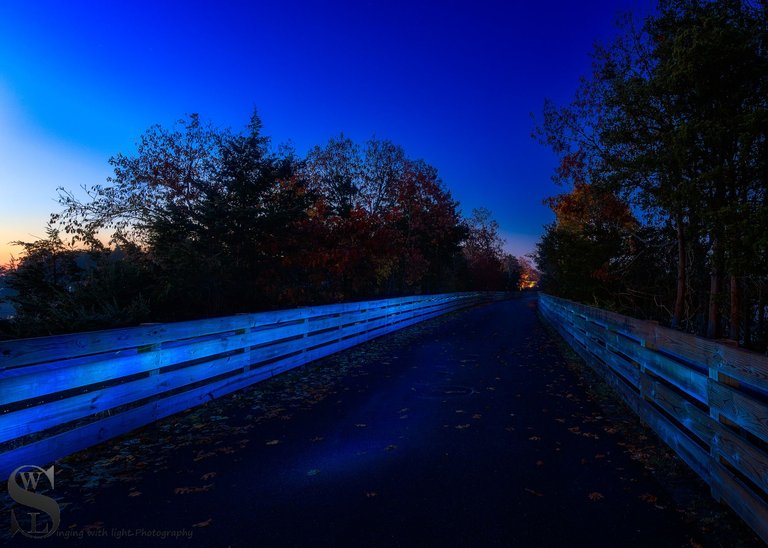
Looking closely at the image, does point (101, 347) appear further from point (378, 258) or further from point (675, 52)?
point (378, 258)

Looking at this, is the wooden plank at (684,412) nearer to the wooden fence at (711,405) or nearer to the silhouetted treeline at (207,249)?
the wooden fence at (711,405)

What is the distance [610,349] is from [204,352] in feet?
21.4

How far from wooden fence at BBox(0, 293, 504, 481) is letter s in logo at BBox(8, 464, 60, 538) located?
8cm

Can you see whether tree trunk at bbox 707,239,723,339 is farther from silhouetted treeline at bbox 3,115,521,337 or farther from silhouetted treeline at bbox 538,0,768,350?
silhouetted treeline at bbox 3,115,521,337

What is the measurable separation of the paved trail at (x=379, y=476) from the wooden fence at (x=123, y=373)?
0.90 ft

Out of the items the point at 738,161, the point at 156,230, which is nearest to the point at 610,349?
the point at 738,161

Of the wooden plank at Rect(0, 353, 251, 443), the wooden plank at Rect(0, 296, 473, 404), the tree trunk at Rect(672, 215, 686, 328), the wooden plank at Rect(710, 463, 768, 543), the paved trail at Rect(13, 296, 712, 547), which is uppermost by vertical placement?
the tree trunk at Rect(672, 215, 686, 328)

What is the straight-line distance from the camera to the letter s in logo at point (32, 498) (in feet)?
9.55

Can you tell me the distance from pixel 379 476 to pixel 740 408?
278 centimetres

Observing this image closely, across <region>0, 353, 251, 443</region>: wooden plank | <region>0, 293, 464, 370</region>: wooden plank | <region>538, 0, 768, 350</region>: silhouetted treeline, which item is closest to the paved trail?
<region>0, 353, 251, 443</region>: wooden plank

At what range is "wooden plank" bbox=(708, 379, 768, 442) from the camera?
2.70 metres

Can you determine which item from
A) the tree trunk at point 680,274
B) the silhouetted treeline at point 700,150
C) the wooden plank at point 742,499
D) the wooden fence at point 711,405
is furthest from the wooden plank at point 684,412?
the tree trunk at point 680,274

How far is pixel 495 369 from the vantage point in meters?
8.62

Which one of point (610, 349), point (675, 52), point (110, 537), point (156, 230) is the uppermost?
point (675, 52)
